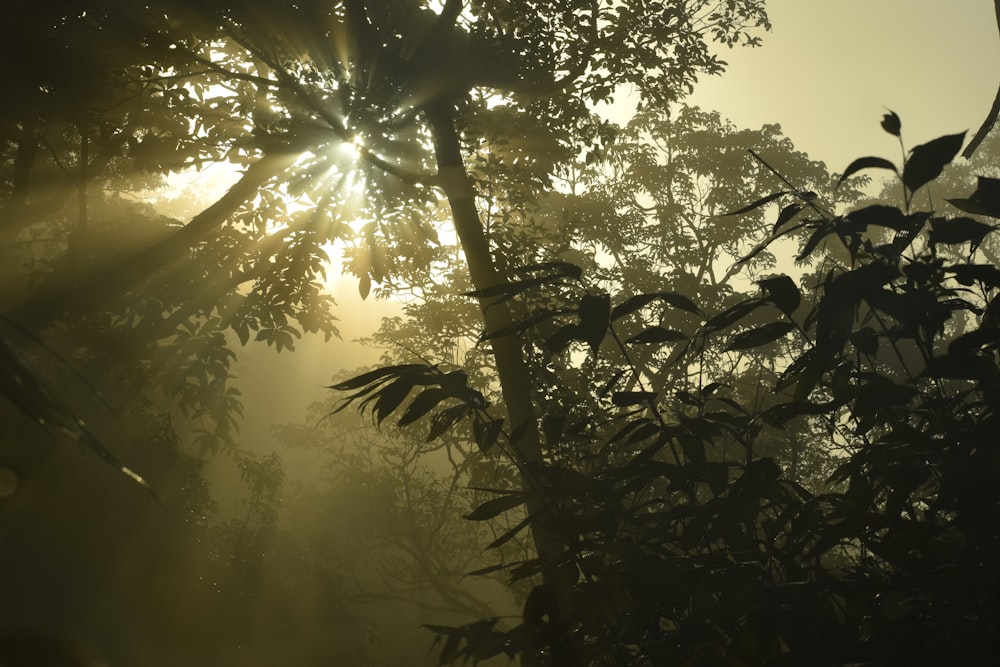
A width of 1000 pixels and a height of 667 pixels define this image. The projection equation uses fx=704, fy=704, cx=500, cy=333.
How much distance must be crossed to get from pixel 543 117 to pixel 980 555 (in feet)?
17.4

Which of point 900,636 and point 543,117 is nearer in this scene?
point 900,636

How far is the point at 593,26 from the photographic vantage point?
222 inches

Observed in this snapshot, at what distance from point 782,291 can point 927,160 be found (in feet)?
1.12

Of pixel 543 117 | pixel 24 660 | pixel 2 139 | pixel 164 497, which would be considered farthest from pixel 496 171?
pixel 24 660

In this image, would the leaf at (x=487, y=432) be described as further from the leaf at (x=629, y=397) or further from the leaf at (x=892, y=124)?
the leaf at (x=892, y=124)

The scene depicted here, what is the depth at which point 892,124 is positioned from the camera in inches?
50.8

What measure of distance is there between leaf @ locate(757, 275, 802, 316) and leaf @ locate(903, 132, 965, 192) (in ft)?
0.87

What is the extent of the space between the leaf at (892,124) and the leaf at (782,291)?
1.04 feet

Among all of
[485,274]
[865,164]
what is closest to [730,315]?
[865,164]

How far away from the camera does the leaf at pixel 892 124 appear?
1285mm

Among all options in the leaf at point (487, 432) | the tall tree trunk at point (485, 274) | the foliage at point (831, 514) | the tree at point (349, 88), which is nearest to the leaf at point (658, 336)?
the foliage at point (831, 514)

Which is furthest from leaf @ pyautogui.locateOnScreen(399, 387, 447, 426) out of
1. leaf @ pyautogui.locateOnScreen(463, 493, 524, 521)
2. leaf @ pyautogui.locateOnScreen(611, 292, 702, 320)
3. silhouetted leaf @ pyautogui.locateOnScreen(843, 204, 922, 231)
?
silhouetted leaf @ pyautogui.locateOnScreen(843, 204, 922, 231)

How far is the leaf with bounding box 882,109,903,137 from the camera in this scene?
1285 millimetres

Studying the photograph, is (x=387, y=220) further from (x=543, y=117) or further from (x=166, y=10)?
(x=166, y=10)
